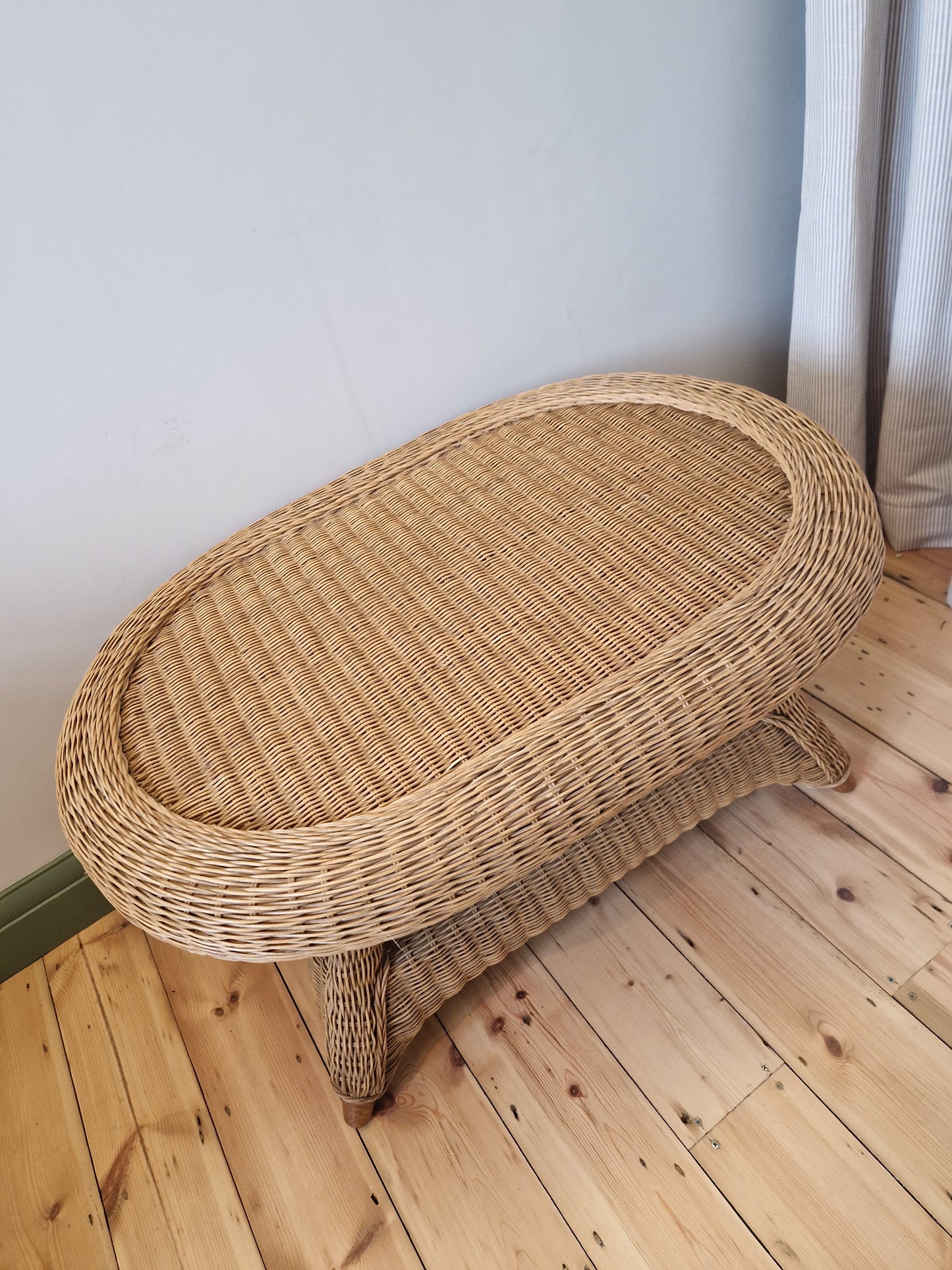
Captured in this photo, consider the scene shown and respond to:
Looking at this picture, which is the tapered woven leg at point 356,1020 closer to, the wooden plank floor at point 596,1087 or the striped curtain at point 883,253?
the wooden plank floor at point 596,1087

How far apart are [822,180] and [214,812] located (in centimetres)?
102

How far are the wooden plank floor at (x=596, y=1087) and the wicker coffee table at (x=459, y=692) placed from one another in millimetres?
→ 89

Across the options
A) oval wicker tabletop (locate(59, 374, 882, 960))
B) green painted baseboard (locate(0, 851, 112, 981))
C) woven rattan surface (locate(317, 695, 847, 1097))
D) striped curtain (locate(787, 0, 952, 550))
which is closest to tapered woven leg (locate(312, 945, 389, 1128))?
woven rattan surface (locate(317, 695, 847, 1097))

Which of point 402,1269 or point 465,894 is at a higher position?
point 465,894

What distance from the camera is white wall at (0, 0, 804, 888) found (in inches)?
32.0

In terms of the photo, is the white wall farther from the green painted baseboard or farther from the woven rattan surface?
the woven rattan surface

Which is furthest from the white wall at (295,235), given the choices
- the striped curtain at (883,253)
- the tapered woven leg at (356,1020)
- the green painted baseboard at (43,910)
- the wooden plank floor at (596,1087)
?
the tapered woven leg at (356,1020)

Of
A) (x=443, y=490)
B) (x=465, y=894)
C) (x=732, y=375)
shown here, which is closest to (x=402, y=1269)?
(x=465, y=894)

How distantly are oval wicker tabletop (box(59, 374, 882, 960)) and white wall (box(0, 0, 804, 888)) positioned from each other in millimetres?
122

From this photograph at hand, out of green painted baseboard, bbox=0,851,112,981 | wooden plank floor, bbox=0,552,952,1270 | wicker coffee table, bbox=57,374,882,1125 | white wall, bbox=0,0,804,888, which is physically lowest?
wooden plank floor, bbox=0,552,952,1270

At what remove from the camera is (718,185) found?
1.20 metres

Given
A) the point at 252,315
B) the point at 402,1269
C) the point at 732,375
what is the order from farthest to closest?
the point at 732,375, the point at 252,315, the point at 402,1269

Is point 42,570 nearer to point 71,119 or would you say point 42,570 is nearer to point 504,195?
point 71,119

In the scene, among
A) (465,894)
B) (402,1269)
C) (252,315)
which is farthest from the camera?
(252,315)
